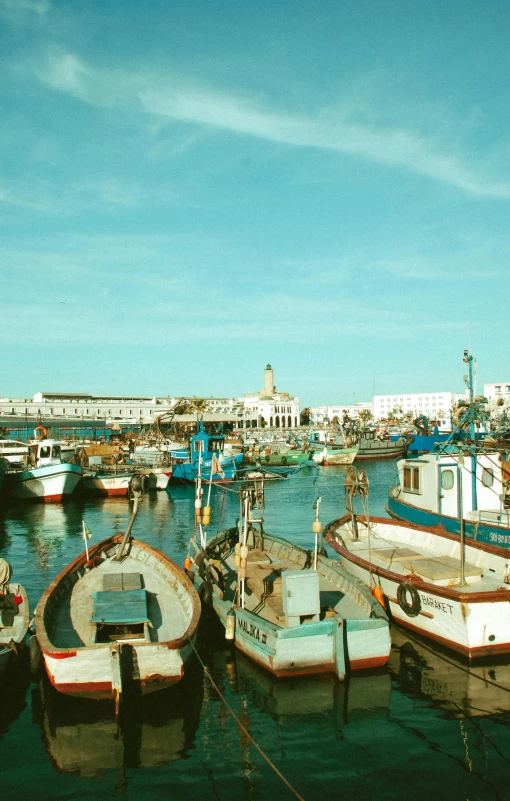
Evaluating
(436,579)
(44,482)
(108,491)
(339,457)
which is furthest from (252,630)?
(339,457)

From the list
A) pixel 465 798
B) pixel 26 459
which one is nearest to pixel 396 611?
pixel 465 798

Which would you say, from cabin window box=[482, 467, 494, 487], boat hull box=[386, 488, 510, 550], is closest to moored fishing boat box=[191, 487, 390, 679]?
boat hull box=[386, 488, 510, 550]

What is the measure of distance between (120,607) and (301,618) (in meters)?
4.69

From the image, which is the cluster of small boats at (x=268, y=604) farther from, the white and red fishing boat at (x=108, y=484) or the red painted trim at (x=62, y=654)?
the white and red fishing boat at (x=108, y=484)

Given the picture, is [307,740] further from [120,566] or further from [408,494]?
[408,494]

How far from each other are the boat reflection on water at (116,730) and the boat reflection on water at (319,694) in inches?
56.5

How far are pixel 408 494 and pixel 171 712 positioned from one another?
18690 mm

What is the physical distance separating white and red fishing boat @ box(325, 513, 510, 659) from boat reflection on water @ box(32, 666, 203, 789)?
6687mm

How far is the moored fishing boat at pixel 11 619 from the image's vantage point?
15188 mm

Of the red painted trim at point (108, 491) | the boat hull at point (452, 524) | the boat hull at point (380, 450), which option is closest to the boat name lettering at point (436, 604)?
the boat hull at point (452, 524)

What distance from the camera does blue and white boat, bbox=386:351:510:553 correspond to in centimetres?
2431

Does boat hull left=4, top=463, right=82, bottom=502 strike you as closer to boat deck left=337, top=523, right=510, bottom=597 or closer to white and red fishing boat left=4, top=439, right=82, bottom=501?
white and red fishing boat left=4, top=439, right=82, bottom=501

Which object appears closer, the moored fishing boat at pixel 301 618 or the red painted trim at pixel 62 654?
the red painted trim at pixel 62 654

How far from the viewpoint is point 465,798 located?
10.4m
